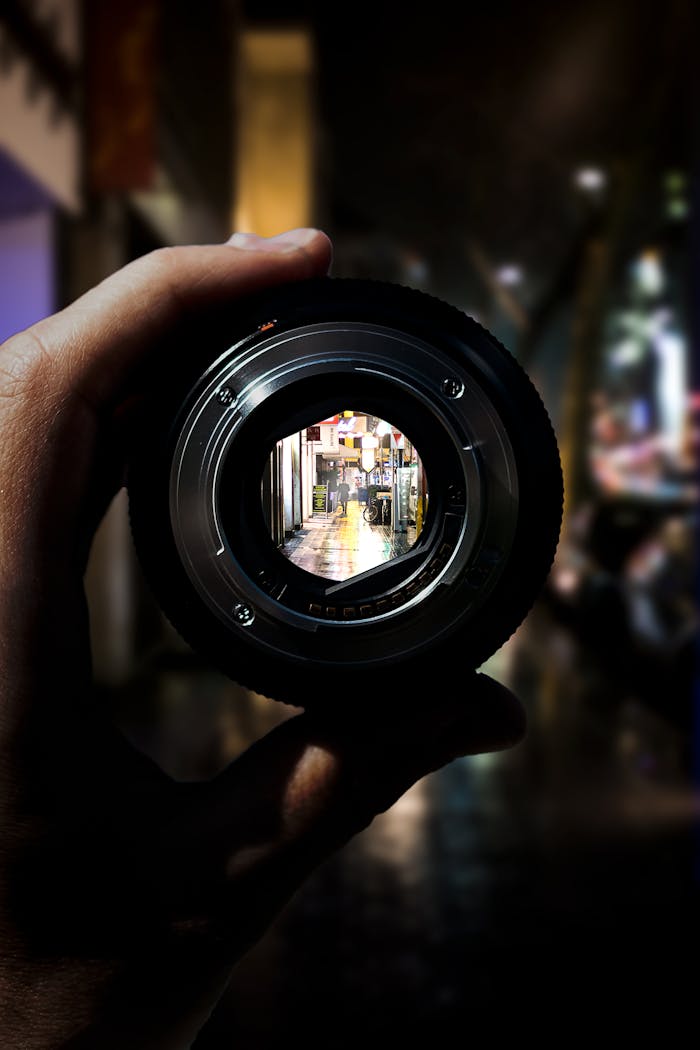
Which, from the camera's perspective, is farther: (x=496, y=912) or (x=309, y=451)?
(x=496, y=912)

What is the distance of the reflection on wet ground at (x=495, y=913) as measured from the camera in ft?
9.53

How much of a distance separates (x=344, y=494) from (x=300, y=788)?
11.3 inches

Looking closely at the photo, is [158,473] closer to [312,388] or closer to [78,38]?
[312,388]

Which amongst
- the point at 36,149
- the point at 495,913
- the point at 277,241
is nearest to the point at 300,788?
the point at 277,241

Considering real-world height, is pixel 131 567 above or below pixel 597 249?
below

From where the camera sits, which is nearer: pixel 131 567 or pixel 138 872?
pixel 138 872

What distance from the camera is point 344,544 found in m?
0.86

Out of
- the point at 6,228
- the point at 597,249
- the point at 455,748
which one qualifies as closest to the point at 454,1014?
the point at 455,748

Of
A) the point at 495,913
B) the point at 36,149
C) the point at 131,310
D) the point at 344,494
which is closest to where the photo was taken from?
the point at 344,494

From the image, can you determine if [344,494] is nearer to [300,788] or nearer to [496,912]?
[300,788]

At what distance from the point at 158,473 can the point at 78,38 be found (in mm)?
5201

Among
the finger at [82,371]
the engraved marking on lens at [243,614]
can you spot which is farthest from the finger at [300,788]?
the finger at [82,371]

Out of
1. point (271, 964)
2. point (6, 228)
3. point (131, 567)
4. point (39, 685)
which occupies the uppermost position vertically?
point (6, 228)

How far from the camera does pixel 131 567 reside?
696cm
